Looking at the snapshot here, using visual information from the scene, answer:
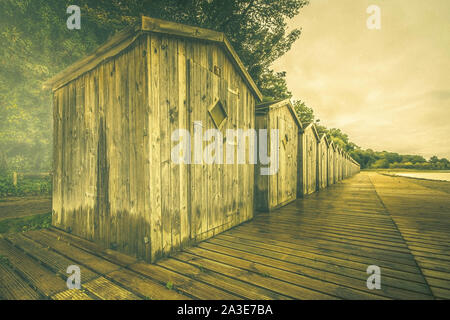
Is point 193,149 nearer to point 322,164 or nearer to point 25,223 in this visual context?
point 25,223

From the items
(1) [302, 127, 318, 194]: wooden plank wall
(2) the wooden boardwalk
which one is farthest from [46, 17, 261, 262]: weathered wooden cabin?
(1) [302, 127, 318, 194]: wooden plank wall

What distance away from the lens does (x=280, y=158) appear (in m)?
6.67

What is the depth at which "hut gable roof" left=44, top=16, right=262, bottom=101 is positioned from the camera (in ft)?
9.23

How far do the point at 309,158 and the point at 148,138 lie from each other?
865cm

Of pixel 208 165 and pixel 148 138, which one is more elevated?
pixel 148 138

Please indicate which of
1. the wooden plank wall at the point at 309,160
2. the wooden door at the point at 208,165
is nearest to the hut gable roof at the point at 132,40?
the wooden door at the point at 208,165

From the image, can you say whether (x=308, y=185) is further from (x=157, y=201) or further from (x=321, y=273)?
(x=157, y=201)

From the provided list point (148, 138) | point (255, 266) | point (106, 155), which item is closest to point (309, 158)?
point (255, 266)

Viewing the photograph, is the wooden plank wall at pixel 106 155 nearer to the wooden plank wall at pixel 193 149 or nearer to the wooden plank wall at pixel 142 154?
the wooden plank wall at pixel 142 154

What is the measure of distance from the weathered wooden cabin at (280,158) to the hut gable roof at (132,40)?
71.8 inches

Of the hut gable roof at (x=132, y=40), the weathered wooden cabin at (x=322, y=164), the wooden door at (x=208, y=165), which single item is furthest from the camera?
the weathered wooden cabin at (x=322, y=164)

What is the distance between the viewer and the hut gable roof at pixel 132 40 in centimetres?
281

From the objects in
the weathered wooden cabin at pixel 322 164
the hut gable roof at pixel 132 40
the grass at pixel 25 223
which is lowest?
the grass at pixel 25 223
